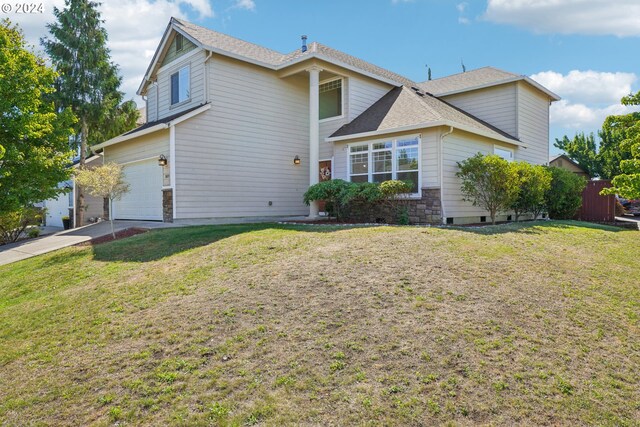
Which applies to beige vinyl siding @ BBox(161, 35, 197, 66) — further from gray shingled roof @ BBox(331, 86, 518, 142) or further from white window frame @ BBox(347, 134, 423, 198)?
white window frame @ BBox(347, 134, 423, 198)

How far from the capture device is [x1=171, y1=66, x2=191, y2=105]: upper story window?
14.6 meters

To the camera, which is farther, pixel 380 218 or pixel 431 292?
pixel 380 218

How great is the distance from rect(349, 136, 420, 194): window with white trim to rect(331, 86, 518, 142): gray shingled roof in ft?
1.70

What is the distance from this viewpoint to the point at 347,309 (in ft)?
16.0

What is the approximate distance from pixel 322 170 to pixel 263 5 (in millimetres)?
5918

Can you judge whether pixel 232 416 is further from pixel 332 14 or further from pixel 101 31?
pixel 101 31

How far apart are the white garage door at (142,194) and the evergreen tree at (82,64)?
Result: 10.4ft

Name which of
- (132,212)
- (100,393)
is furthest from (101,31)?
(100,393)

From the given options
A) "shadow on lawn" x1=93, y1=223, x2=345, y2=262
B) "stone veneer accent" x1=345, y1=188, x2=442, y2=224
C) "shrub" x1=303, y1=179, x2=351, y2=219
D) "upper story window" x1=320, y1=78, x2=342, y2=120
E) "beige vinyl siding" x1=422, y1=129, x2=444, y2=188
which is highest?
"upper story window" x1=320, y1=78, x2=342, y2=120

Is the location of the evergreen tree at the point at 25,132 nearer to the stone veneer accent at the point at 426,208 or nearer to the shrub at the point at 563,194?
the stone veneer accent at the point at 426,208

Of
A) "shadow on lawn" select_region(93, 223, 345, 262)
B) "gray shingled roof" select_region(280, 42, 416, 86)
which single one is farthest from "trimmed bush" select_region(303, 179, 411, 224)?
"gray shingled roof" select_region(280, 42, 416, 86)

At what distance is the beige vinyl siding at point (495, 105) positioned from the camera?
16.5 metres

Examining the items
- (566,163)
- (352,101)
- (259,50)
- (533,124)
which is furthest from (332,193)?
(566,163)

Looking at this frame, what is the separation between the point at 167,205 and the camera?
13.2 metres
